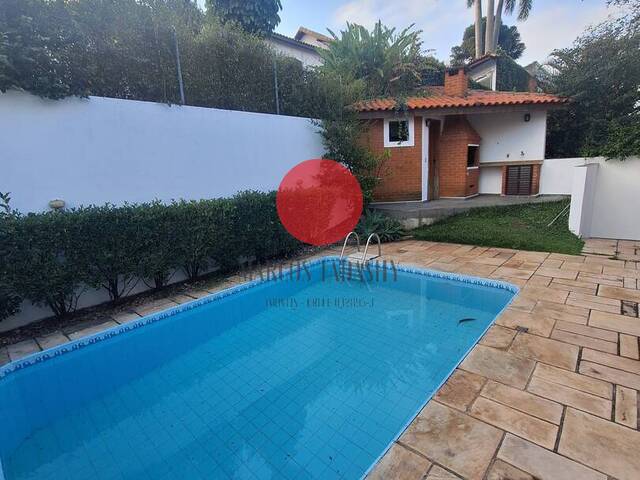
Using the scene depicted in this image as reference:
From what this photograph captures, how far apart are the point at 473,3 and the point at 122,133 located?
30.9 metres

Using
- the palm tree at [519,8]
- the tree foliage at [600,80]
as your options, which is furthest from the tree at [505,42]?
the tree foliage at [600,80]

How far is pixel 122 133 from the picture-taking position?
19.5 ft

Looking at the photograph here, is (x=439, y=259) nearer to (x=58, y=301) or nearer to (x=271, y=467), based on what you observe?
(x=271, y=467)

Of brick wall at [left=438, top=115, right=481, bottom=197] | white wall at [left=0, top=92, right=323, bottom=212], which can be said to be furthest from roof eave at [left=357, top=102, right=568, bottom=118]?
white wall at [left=0, top=92, right=323, bottom=212]

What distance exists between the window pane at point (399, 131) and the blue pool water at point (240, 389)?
7471mm

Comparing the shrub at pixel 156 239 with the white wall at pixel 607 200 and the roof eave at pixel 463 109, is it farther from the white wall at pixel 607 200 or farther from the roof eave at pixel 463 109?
the white wall at pixel 607 200

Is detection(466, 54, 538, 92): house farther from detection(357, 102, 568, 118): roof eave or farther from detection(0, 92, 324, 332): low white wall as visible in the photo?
detection(0, 92, 324, 332): low white wall

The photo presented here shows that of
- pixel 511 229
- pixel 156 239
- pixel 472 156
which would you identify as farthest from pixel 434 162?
pixel 156 239

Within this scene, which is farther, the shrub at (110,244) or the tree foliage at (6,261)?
the shrub at (110,244)

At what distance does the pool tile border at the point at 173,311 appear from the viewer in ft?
13.8

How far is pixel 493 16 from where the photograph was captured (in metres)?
22.5

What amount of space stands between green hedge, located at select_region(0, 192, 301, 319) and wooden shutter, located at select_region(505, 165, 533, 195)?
10731 millimetres

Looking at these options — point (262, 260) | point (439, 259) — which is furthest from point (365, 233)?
point (262, 260)

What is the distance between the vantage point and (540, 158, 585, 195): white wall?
1208 cm
